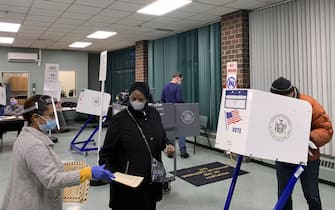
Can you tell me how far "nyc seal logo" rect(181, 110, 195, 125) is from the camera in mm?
4219

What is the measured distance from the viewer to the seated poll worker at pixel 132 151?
196 centimetres

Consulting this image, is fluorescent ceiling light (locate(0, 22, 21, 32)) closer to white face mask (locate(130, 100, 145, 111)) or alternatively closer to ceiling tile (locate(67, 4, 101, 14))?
ceiling tile (locate(67, 4, 101, 14))

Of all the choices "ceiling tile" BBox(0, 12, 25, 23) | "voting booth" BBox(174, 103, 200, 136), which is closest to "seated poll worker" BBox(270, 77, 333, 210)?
"voting booth" BBox(174, 103, 200, 136)

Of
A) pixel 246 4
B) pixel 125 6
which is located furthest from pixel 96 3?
pixel 246 4

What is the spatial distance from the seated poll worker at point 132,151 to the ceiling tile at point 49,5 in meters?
3.28

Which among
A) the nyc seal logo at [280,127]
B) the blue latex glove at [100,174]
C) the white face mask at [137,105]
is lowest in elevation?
the blue latex glove at [100,174]

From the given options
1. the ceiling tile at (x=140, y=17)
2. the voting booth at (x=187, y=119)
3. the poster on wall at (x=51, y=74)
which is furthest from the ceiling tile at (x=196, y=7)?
the poster on wall at (x=51, y=74)

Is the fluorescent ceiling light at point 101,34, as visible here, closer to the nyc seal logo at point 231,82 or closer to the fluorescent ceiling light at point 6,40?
the fluorescent ceiling light at point 6,40

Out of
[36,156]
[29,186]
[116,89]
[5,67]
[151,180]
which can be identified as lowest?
[151,180]

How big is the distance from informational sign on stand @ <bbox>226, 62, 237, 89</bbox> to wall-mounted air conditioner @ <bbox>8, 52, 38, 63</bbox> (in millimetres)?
7359

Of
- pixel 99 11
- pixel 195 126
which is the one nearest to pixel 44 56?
pixel 99 11

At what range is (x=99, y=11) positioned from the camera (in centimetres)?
505

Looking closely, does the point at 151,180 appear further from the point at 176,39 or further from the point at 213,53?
the point at 176,39

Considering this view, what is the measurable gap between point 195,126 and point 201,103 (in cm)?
206
